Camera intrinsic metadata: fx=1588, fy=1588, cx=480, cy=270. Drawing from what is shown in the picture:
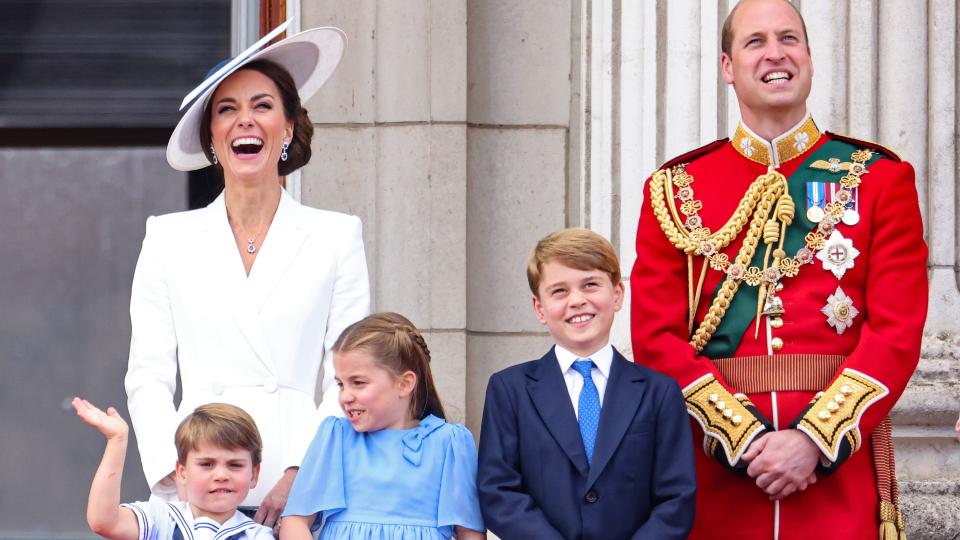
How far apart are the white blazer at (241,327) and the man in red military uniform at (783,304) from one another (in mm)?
747

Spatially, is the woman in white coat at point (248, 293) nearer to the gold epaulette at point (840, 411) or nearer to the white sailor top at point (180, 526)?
the white sailor top at point (180, 526)

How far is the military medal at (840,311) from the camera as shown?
3.59 meters

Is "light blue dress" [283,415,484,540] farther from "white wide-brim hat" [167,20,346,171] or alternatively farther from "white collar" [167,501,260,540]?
"white wide-brim hat" [167,20,346,171]

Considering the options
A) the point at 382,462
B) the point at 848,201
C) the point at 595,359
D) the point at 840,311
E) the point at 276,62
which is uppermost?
the point at 276,62

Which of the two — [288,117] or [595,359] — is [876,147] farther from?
[288,117]

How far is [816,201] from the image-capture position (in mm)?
3688

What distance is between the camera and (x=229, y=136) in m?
3.76

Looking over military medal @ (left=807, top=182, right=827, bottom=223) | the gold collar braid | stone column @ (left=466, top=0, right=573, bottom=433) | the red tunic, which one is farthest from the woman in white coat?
stone column @ (left=466, top=0, right=573, bottom=433)

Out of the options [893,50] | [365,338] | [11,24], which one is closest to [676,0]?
[893,50]

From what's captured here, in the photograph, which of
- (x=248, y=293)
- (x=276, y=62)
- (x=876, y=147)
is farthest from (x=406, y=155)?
(x=876, y=147)

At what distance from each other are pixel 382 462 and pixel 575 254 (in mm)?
642

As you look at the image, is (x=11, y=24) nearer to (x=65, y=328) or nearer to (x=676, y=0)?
(x=65, y=328)

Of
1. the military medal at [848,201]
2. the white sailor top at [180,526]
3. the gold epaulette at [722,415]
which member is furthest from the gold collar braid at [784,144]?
the white sailor top at [180,526]

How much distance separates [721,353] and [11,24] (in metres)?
3.72
